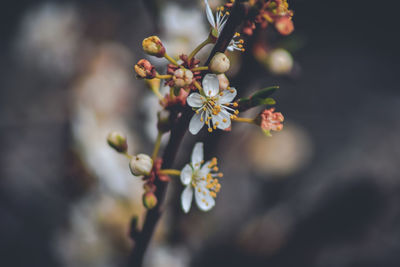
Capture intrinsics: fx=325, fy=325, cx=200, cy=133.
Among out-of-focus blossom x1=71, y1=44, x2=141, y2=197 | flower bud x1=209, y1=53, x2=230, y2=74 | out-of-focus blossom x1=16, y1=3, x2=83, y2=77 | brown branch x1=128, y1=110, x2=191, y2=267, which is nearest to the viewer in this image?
flower bud x1=209, y1=53, x2=230, y2=74

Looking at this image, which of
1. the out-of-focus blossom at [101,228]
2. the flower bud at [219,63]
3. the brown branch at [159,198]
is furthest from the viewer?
the out-of-focus blossom at [101,228]

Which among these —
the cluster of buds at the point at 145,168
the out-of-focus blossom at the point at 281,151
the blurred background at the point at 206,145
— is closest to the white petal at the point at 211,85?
the cluster of buds at the point at 145,168

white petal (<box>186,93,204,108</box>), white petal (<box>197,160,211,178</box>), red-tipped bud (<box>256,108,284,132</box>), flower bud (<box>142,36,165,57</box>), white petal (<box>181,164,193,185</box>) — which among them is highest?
flower bud (<box>142,36,165,57</box>)

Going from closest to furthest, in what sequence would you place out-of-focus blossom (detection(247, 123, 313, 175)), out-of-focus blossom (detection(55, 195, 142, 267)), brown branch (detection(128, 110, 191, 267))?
1. brown branch (detection(128, 110, 191, 267))
2. out-of-focus blossom (detection(55, 195, 142, 267))
3. out-of-focus blossom (detection(247, 123, 313, 175))

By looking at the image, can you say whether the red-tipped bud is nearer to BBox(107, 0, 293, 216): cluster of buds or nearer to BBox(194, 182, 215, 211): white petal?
BBox(107, 0, 293, 216): cluster of buds

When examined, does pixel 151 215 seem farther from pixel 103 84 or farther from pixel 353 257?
pixel 103 84

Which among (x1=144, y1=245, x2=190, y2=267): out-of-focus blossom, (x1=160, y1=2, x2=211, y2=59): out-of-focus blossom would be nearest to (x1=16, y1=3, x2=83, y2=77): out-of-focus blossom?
(x1=160, y1=2, x2=211, y2=59): out-of-focus blossom

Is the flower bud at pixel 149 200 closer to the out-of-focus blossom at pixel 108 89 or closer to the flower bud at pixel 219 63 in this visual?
the flower bud at pixel 219 63

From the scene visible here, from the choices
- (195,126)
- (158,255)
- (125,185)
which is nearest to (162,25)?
(125,185)
